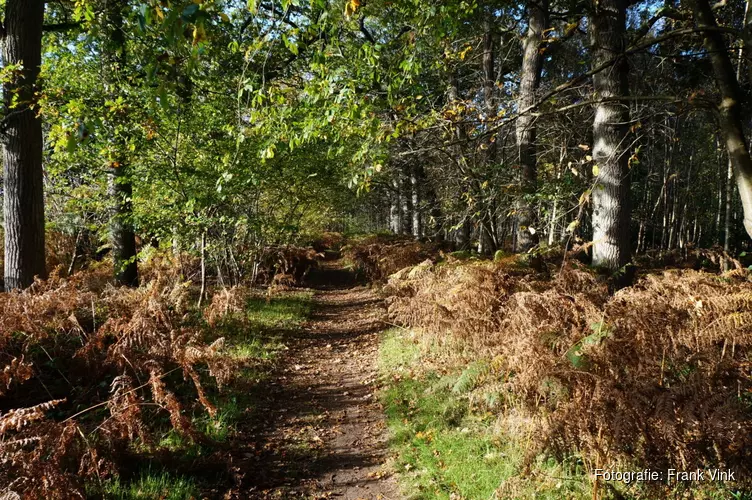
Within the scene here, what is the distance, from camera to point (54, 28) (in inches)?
324

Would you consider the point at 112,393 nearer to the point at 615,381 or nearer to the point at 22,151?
the point at 22,151

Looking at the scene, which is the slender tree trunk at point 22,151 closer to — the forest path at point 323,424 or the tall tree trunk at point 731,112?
the forest path at point 323,424

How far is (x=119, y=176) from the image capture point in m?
8.02

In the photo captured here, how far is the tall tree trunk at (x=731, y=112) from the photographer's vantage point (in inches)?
170

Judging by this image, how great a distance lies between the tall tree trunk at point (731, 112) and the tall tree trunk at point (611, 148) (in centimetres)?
117

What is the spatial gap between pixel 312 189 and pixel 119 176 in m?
→ 5.53

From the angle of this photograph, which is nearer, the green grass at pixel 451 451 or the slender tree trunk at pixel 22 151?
the green grass at pixel 451 451

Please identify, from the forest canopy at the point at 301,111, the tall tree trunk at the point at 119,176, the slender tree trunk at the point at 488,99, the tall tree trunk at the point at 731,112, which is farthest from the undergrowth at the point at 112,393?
the tall tree trunk at the point at 731,112

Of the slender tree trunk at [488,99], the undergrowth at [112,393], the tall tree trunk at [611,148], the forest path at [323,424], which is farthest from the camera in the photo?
the slender tree trunk at [488,99]

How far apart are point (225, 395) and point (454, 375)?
10.0 feet

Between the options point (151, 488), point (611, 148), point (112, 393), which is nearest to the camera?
point (151, 488)

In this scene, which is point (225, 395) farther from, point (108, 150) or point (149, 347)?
point (108, 150)

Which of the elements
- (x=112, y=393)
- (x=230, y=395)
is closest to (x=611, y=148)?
(x=230, y=395)

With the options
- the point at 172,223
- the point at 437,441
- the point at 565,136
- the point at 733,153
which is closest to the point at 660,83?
the point at 565,136
